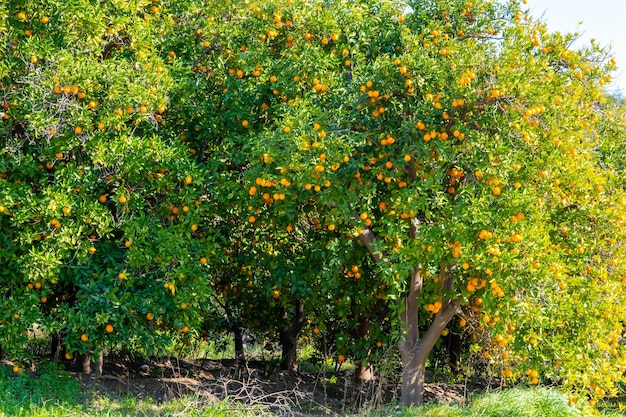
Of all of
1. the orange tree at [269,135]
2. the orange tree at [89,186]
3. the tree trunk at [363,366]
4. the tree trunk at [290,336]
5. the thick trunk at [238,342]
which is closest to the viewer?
the orange tree at [89,186]

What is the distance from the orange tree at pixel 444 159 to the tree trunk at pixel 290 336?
156 centimetres

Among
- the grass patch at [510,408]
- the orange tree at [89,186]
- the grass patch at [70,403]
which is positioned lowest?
the grass patch at [70,403]

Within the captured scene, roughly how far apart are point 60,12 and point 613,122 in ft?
17.0

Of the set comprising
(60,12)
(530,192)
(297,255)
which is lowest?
(297,255)

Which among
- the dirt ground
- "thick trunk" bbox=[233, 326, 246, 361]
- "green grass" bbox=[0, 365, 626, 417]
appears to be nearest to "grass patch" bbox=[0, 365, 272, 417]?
"green grass" bbox=[0, 365, 626, 417]

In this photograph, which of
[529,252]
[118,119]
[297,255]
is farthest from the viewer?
[297,255]

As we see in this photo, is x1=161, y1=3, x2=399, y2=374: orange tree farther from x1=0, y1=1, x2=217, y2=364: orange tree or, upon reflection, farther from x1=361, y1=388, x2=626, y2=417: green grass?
x1=361, y1=388, x2=626, y2=417: green grass

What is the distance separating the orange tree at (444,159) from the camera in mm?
5137

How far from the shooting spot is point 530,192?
16.9ft

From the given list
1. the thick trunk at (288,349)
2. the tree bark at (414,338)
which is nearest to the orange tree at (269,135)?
the tree bark at (414,338)

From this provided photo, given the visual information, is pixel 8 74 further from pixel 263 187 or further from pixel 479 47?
pixel 479 47

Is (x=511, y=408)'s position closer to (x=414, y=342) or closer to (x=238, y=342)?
(x=414, y=342)

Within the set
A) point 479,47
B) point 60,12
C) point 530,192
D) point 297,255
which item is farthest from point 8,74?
point 530,192

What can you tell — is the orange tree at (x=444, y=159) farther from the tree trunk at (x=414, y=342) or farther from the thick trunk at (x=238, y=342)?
the thick trunk at (x=238, y=342)
